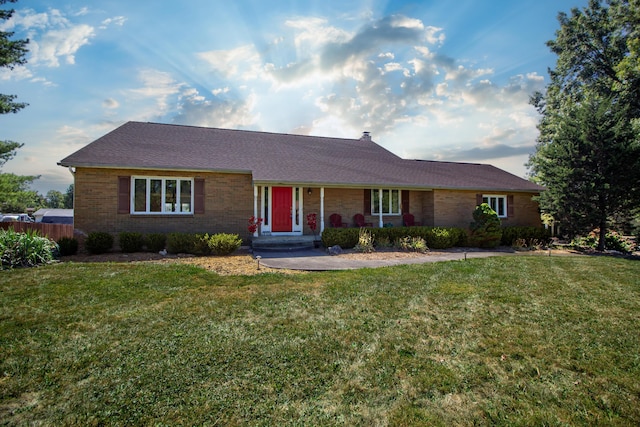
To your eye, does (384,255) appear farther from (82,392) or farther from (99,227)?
(99,227)

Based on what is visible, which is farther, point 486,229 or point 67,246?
point 486,229

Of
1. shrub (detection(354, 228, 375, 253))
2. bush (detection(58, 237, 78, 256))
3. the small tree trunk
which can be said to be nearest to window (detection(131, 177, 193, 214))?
bush (detection(58, 237, 78, 256))

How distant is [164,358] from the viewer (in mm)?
3602

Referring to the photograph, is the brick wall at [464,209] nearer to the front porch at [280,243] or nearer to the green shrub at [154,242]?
the front porch at [280,243]

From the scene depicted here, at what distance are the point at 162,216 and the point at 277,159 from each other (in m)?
5.69

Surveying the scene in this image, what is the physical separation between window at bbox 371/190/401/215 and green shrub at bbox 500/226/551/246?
5055 mm

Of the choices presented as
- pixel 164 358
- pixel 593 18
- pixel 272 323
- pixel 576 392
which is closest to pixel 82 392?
pixel 164 358

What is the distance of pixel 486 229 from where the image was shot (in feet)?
46.8

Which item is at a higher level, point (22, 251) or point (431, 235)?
point (431, 235)

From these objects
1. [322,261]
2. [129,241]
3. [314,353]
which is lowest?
[314,353]

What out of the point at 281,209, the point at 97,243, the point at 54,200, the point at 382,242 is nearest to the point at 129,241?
the point at 97,243

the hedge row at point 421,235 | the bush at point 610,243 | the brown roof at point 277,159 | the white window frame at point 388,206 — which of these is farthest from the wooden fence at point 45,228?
the bush at point 610,243

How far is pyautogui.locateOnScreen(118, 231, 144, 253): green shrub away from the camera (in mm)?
11125

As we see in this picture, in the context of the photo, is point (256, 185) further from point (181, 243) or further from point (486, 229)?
point (486, 229)
